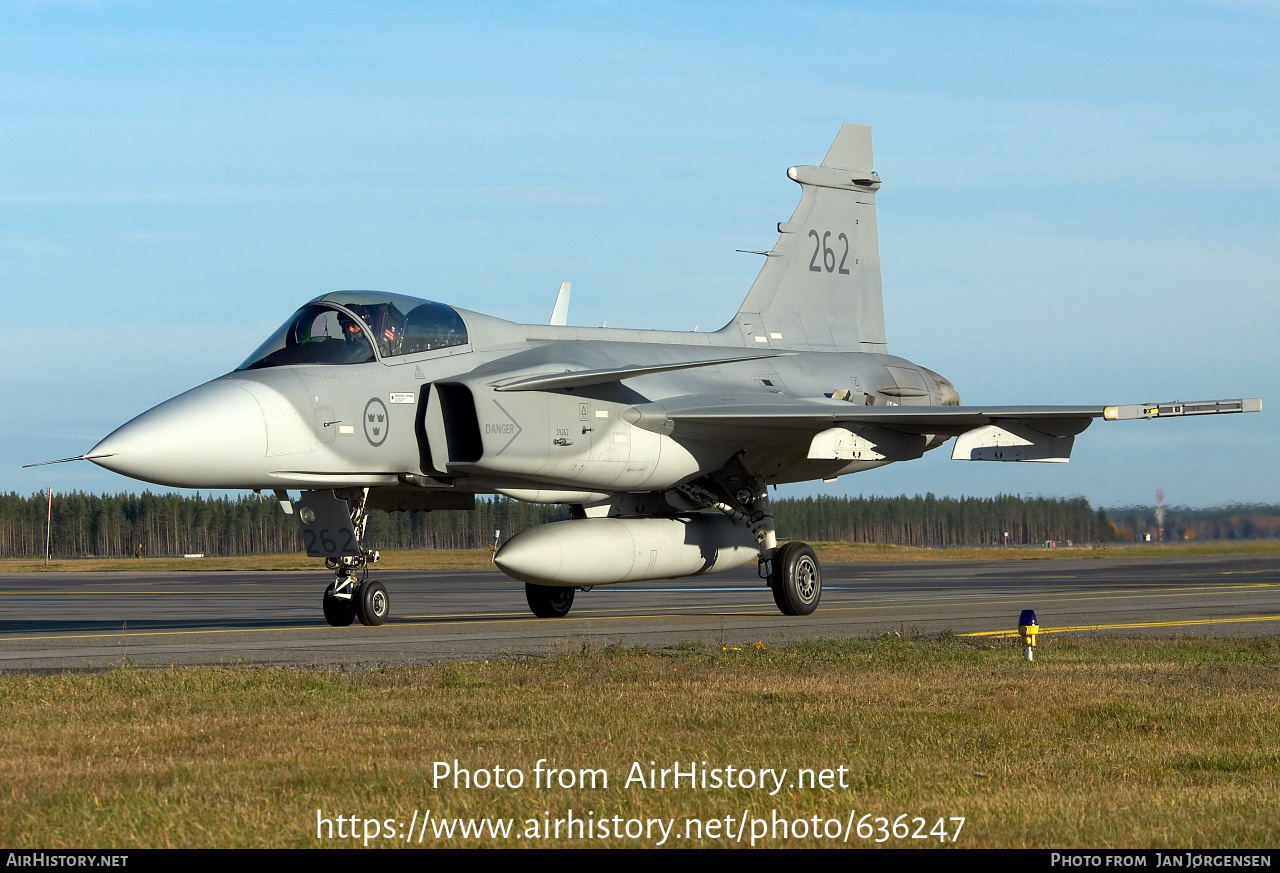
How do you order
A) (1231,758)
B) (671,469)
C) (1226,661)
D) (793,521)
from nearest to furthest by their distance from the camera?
(1231,758) → (1226,661) → (671,469) → (793,521)

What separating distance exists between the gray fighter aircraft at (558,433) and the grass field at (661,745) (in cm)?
406

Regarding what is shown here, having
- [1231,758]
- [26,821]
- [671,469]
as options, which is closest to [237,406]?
[671,469]

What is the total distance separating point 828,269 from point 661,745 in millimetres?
13831

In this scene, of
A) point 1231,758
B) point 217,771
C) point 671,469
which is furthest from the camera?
point 671,469

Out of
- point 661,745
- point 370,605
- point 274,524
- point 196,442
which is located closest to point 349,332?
point 196,442

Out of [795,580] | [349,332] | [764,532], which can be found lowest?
[795,580]

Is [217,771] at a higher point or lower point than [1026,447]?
lower

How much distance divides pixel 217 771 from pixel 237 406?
731cm

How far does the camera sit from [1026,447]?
1577cm

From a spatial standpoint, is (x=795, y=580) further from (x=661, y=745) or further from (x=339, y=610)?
(x=661, y=745)

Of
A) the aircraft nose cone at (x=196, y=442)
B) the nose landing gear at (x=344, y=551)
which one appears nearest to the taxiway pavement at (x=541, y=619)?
the nose landing gear at (x=344, y=551)

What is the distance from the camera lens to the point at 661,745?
6.23 m

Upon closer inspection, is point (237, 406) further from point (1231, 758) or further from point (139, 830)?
point (1231, 758)

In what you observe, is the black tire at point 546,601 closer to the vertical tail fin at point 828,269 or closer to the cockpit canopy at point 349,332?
the cockpit canopy at point 349,332
